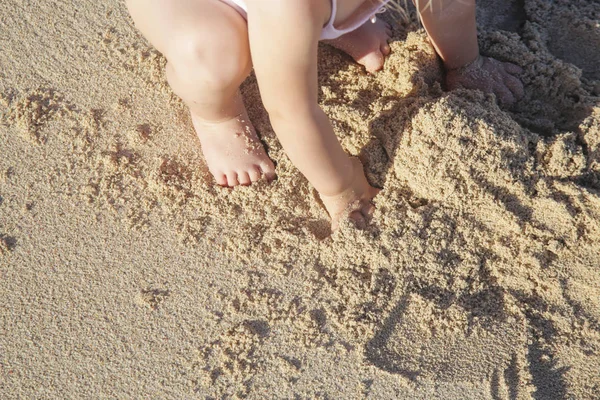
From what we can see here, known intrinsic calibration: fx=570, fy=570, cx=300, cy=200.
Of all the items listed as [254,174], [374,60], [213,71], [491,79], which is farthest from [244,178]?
[491,79]

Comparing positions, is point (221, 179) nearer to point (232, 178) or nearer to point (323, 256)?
point (232, 178)

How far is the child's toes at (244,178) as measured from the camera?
5.40 ft

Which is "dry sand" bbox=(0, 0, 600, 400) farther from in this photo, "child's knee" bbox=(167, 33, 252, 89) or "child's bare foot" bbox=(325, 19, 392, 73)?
"child's knee" bbox=(167, 33, 252, 89)

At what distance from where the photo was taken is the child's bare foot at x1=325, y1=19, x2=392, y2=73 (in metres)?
1.77

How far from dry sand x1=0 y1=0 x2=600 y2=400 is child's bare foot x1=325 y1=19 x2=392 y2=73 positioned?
51 millimetres

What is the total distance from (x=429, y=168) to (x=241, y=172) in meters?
0.53

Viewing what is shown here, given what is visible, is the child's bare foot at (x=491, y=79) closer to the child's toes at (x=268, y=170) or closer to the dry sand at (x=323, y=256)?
the dry sand at (x=323, y=256)

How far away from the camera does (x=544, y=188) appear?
1474 millimetres

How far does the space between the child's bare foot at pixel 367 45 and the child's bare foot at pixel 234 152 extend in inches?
15.6

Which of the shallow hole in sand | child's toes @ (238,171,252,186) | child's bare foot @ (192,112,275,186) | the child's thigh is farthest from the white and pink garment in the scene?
the shallow hole in sand

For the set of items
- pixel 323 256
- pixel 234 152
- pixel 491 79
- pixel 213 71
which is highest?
pixel 491 79

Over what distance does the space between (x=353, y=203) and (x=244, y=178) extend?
33 centimetres

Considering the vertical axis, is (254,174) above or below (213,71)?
below

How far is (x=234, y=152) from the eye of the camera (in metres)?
1.66
